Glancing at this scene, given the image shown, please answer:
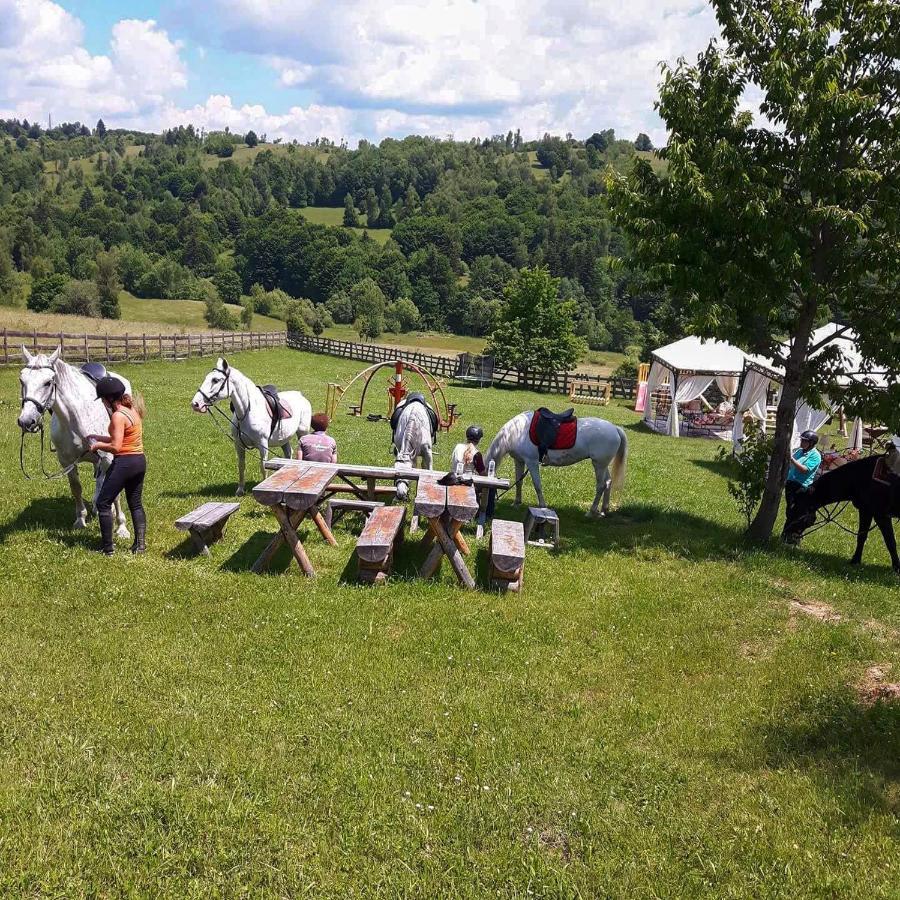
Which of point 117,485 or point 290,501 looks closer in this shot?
point 290,501

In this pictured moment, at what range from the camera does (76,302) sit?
78125mm

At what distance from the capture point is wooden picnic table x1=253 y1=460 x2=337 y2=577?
7.78 meters

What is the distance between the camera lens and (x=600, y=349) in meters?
107

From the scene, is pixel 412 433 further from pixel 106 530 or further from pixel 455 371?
pixel 455 371

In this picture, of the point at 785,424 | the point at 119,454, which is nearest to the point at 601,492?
the point at 785,424

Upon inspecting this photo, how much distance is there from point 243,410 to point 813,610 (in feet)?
30.4

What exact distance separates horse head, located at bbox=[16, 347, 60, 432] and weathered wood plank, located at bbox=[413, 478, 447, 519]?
16.4 feet

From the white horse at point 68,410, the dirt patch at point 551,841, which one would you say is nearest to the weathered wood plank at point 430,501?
the dirt patch at point 551,841

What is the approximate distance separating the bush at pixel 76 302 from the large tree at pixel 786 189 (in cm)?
8213

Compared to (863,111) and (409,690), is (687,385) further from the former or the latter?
(409,690)

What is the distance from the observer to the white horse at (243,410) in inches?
429

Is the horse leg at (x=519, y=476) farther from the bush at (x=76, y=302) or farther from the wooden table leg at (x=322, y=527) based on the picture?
the bush at (x=76, y=302)

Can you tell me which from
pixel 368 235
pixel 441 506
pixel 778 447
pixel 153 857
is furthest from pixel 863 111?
pixel 368 235

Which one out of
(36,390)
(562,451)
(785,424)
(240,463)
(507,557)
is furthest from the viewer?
(240,463)
